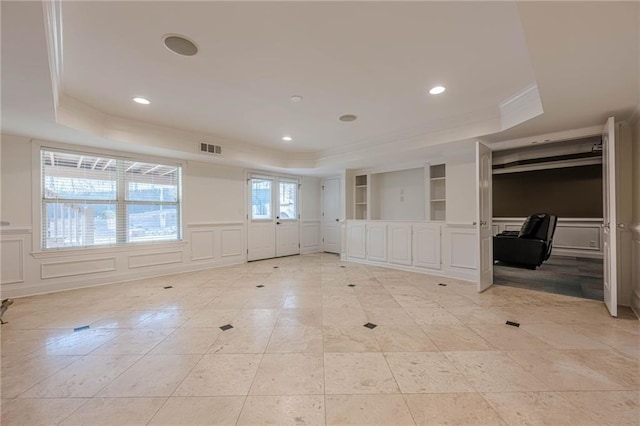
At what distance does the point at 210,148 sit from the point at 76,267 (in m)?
2.75

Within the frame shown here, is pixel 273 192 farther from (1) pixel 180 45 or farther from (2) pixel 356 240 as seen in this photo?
(1) pixel 180 45

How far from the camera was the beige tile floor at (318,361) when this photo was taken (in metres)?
1.47

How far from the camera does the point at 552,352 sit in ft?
6.77

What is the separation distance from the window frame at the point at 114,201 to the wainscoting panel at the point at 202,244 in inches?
9.5

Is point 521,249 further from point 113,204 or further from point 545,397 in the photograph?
point 113,204

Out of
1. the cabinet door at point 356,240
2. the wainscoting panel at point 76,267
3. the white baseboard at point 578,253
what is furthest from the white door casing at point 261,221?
the white baseboard at point 578,253

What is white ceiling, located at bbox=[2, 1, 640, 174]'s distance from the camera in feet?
5.55

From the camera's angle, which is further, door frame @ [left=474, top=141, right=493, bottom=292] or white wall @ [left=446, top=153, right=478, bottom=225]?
white wall @ [left=446, top=153, right=478, bottom=225]

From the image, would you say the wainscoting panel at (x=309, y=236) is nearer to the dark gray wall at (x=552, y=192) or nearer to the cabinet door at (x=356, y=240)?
the cabinet door at (x=356, y=240)

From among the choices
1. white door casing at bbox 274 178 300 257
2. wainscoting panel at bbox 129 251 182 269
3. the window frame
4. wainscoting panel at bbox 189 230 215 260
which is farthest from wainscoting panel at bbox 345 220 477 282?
the window frame

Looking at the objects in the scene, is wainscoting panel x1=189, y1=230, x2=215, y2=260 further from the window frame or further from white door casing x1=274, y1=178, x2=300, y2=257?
white door casing x1=274, y1=178, x2=300, y2=257

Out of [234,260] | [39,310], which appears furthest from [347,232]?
[39,310]

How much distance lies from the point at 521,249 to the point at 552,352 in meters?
3.69

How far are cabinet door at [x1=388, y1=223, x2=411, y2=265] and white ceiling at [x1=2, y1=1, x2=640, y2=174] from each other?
1.86 meters
